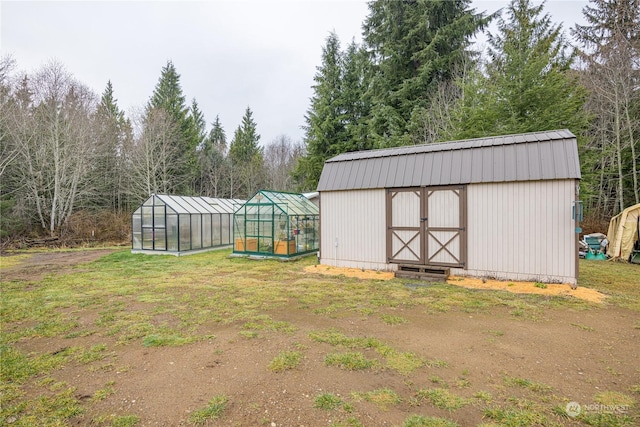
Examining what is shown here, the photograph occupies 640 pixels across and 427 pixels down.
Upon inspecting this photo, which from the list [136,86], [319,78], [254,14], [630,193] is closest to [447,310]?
[254,14]

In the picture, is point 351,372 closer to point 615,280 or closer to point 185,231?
point 615,280

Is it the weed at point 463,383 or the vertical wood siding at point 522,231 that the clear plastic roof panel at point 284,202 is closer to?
the vertical wood siding at point 522,231

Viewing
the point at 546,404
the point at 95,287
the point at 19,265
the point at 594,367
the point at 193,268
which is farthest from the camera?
the point at 19,265

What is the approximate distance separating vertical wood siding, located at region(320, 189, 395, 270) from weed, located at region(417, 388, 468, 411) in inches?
246

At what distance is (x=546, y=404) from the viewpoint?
2775 millimetres

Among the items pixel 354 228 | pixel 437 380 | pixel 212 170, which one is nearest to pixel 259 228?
pixel 354 228

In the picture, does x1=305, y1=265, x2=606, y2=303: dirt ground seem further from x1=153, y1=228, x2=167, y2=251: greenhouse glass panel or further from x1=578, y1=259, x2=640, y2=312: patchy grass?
x1=153, y1=228, x2=167, y2=251: greenhouse glass panel

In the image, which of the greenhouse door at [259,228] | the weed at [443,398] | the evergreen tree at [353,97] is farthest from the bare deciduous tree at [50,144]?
the weed at [443,398]

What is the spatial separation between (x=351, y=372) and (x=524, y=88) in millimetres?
13775

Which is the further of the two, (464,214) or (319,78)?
(319,78)

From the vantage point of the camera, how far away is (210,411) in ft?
8.90

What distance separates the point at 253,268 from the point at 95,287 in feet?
13.8

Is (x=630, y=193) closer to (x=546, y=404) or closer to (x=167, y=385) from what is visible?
(x=546, y=404)

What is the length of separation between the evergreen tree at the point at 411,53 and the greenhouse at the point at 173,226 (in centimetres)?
1067
